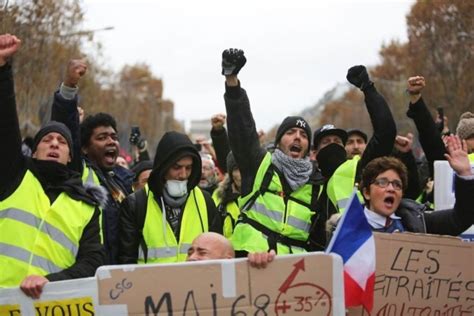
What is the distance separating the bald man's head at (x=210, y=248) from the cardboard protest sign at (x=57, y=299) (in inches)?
24.7

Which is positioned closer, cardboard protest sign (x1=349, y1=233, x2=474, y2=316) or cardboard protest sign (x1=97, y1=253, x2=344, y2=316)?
cardboard protest sign (x1=97, y1=253, x2=344, y2=316)

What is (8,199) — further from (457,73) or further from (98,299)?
(457,73)

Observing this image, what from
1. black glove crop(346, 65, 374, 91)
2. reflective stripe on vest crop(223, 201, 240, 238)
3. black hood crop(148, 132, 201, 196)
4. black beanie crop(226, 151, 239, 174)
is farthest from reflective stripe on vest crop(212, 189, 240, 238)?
black glove crop(346, 65, 374, 91)

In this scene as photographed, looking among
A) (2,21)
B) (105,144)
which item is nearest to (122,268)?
(105,144)

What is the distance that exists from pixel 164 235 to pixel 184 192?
303 mm

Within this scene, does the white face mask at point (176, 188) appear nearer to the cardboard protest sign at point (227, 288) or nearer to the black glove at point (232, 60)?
the black glove at point (232, 60)

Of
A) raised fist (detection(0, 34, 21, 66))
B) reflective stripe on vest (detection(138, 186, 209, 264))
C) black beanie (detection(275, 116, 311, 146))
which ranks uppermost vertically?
raised fist (detection(0, 34, 21, 66))

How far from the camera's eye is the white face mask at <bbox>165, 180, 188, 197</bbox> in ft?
17.9

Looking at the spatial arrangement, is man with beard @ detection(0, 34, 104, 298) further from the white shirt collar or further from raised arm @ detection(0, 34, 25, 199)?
the white shirt collar

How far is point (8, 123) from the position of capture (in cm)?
479

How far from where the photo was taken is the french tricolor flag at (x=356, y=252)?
4414mm

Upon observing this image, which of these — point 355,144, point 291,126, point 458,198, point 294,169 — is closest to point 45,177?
point 294,169

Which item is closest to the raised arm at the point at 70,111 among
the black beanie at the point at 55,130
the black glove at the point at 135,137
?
the black beanie at the point at 55,130

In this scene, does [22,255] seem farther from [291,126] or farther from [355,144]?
[355,144]
